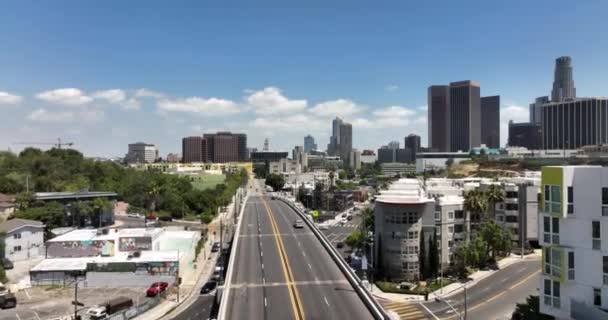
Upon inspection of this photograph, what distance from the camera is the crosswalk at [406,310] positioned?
54062 mm

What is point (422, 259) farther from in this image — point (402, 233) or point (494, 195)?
point (494, 195)

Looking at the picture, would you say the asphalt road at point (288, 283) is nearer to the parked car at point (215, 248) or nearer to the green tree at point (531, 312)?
the parked car at point (215, 248)

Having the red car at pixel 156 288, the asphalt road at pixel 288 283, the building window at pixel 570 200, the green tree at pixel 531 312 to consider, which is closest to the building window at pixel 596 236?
the building window at pixel 570 200

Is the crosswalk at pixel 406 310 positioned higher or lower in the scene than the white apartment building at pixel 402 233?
lower

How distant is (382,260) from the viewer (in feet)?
229

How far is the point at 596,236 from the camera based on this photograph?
3538 centimetres

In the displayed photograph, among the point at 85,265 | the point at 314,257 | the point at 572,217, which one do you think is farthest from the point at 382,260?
the point at 85,265

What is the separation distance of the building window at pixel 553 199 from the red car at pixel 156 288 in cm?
5248

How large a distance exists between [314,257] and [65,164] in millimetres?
161866

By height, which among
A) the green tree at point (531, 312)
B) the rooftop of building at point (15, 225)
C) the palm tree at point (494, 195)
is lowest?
the green tree at point (531, 312)

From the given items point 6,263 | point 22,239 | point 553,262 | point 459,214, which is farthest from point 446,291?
point 22,239

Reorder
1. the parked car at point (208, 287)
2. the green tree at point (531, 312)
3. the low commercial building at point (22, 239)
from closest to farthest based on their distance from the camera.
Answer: the green tree at point (531, 312) < the parked car at point (208, 287) < the low commercial building at point (22, 239)

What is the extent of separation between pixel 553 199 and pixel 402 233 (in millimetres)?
32850

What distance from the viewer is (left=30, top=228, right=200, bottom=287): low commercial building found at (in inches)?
2756
